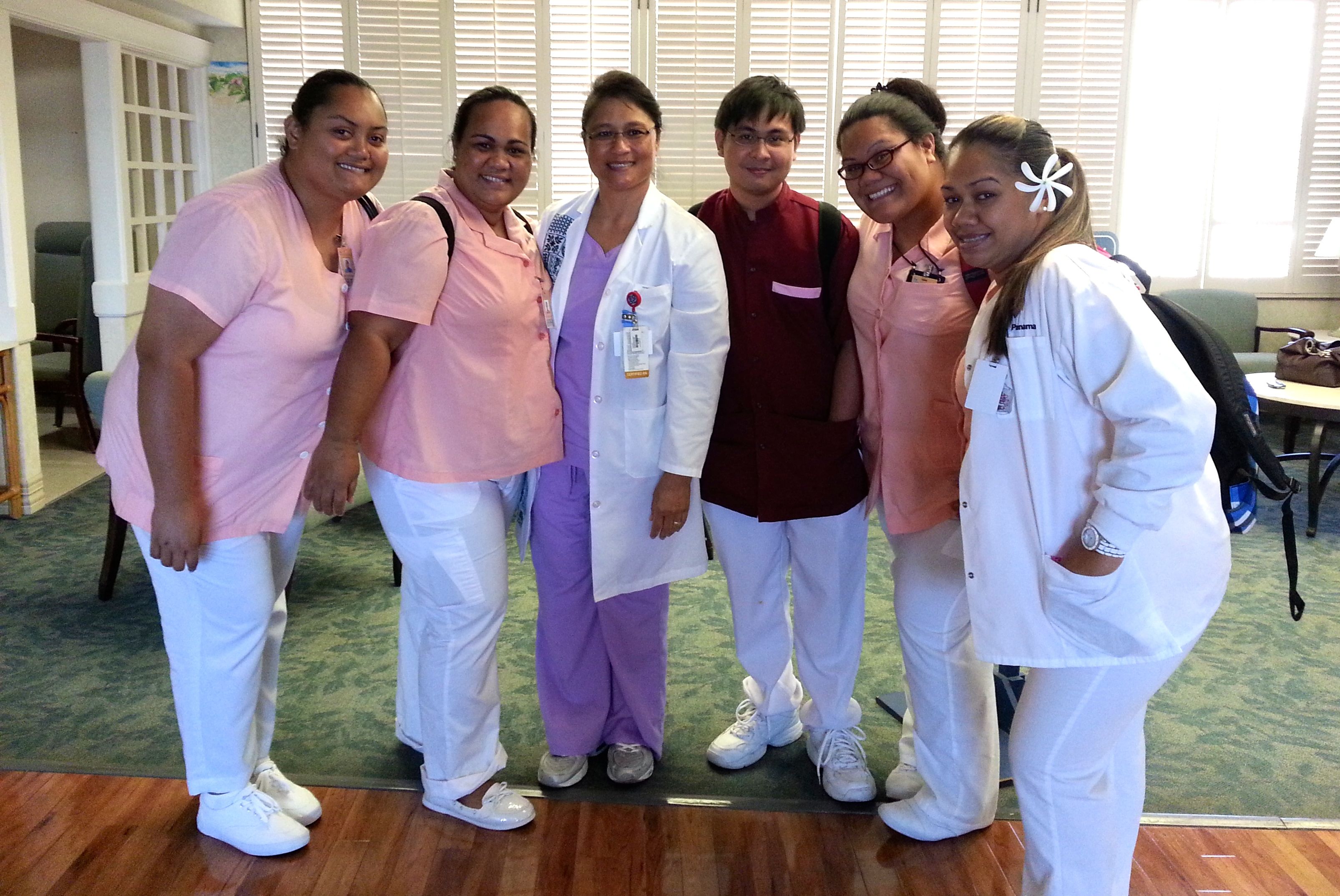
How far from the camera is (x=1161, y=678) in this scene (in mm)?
1805

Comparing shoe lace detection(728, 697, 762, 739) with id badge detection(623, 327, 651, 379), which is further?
shoe lace detection(728, 697, 762, 739)

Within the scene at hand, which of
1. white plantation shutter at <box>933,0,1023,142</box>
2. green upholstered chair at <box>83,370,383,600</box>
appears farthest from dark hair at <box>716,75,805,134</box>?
white plantation shutter at <box>933,0,1023,142</box>

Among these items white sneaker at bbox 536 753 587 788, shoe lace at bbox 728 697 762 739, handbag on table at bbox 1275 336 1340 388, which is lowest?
white sneaker at bbox 536 753 587 788

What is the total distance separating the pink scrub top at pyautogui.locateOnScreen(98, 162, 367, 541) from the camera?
203 centimetres

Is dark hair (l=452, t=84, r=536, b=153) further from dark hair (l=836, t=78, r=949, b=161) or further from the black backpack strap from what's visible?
dark hair (l=836, t=78, r=949, b=161)

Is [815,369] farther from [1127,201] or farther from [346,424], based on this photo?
[1127,201]

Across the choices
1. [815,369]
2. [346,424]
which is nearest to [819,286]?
[815,369]

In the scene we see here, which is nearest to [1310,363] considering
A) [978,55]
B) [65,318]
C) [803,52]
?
[978,55]

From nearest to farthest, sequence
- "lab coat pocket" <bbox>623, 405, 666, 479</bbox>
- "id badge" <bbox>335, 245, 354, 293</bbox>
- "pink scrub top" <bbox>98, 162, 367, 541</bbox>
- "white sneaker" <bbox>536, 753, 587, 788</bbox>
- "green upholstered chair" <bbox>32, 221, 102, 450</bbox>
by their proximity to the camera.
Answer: "pink scrub top" <bbox>98, 162, 367, 541</bbox> < "id badge" <bbox>335, 245, 354, 293</bbox> < "lab coat pocket" <bbox>623, 405, 666, 479</bbox> < "white sneaker" <bbox>536, 753, 587, 788</bbox> < "green upholstered chair" <bbox>32, 221, 102, 450</bbox>

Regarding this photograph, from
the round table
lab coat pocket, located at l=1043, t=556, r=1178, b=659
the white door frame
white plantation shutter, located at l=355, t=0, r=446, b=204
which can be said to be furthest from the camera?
white plantation shutter, located at l=355, t=0, r=446, b=204

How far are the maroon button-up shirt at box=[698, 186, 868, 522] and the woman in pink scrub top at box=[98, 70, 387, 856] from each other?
2.65 ft

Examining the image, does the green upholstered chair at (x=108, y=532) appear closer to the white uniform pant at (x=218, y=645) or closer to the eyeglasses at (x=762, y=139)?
the white uniform pant at (x=218, y=645)

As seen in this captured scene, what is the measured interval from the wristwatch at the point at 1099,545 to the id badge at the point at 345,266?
1444 mm

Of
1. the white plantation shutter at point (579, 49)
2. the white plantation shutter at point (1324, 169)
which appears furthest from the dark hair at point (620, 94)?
the white plantation shutter at point (1324, 169)
